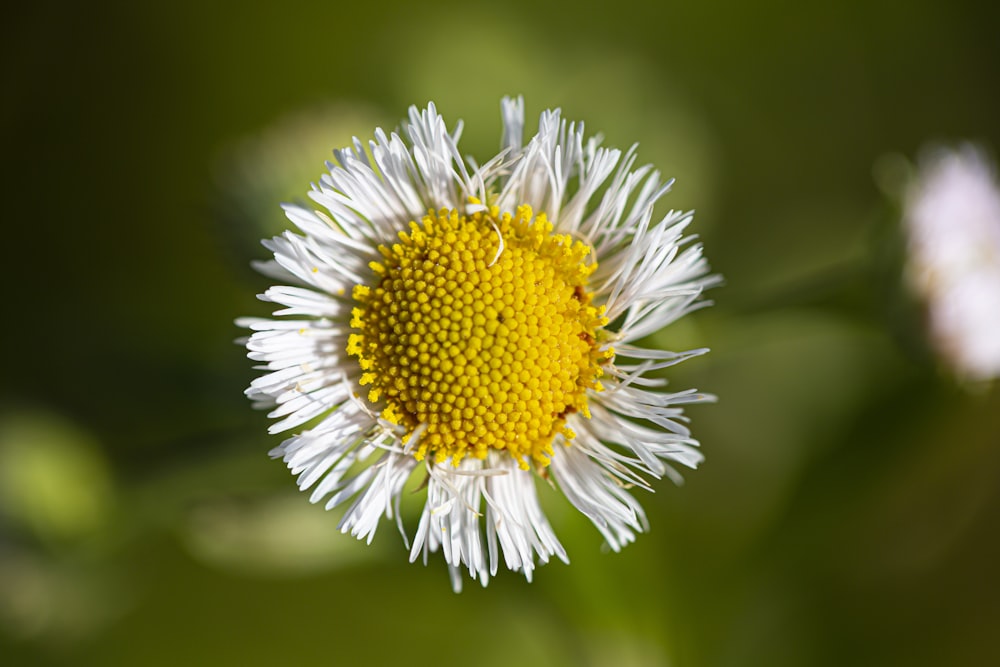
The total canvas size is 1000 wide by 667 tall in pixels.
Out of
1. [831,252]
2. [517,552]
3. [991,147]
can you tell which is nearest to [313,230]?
[517,552]

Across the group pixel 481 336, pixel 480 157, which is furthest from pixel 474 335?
pixel 480 157

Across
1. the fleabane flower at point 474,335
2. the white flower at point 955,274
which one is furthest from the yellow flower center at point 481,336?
the white flower at point 955,274

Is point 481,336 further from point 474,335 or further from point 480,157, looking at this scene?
point 480,157

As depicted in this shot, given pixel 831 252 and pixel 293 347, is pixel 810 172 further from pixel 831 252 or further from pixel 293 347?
pixel 293 347

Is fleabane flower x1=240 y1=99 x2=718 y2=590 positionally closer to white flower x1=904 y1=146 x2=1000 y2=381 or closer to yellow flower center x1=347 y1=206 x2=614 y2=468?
yellow flower center x1=347 y1=206 x2=614 y2=468

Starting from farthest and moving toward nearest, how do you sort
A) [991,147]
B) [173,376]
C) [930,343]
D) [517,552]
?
[991,147], [173,376], [930,343], [517,552]

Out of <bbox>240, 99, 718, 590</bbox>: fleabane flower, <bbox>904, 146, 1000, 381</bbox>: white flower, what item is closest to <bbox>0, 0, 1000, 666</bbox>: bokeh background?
<bbox>904, 146, 1000, 381</bbox>: white flower
